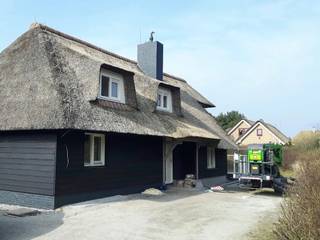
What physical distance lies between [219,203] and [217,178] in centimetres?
1046

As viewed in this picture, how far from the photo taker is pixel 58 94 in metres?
13.4

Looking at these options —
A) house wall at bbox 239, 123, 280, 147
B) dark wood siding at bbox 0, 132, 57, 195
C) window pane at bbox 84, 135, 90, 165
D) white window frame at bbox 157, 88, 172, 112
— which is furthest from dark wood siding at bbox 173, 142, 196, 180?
house wall at bbox 239, 123, 280, 147

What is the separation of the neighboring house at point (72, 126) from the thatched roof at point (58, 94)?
1.6 inches

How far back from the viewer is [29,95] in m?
14.0

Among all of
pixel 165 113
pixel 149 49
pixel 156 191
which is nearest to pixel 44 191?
pixel 156 191

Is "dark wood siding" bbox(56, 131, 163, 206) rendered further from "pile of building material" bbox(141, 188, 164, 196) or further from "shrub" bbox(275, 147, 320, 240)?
"shrub" bbox(275, 147, 320, 240)

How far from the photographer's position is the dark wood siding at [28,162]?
13.1 metres

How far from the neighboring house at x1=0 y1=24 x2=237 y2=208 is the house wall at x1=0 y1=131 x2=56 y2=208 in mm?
33

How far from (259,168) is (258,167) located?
0.28 ft

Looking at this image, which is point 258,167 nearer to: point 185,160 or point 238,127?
point 185,160

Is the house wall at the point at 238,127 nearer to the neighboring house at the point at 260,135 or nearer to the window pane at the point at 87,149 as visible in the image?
the neighboring house at the point at 260,135

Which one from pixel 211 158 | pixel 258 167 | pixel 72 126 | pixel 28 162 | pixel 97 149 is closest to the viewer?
pixel 72 126

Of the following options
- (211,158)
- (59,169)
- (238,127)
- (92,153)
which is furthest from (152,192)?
(238,127)

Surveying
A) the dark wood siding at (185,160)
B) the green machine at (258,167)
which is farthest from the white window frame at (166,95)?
the green machine at (258,167)
